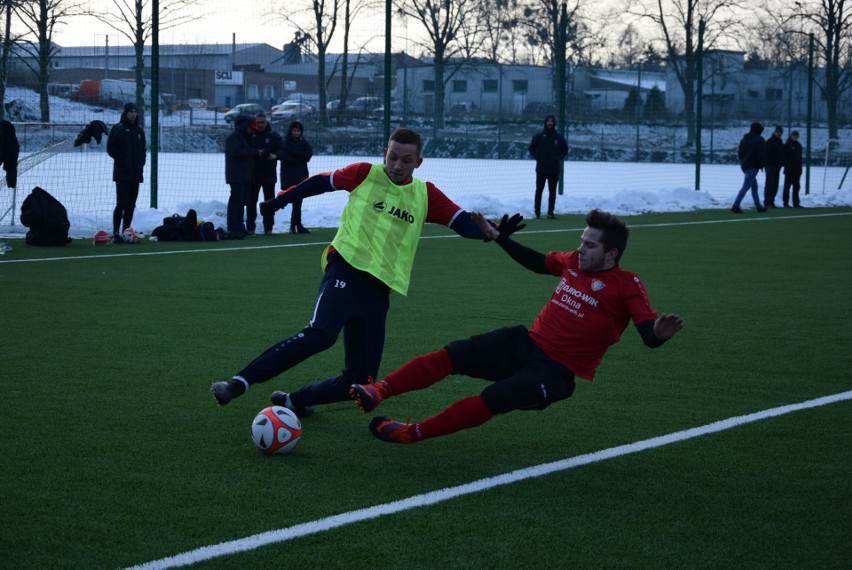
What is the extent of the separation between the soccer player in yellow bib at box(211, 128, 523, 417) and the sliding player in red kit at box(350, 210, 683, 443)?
415 millimetres

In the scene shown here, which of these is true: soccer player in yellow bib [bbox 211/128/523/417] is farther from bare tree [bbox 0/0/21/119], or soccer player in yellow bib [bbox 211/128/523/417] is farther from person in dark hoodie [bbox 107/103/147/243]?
bare tree [bbox 0/0/21/119]

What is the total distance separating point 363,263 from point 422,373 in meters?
0.71

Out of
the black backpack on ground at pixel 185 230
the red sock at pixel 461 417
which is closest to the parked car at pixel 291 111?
the black backpack on ground at pixel 185 230

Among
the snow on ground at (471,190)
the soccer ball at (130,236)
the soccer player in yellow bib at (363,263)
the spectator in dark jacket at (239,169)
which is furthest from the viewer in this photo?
the snow on ground at (471,190)

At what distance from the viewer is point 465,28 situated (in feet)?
108

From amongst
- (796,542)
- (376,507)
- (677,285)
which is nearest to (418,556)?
(376,507)

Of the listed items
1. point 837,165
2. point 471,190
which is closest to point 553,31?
point 471,190

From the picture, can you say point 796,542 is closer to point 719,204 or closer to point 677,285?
point 677,285

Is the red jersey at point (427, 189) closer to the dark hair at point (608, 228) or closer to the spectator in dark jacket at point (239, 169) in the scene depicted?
the dark hair at point (608, 228)

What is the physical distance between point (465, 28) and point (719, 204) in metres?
11.3

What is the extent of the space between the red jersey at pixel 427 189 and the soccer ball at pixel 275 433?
1.34 m

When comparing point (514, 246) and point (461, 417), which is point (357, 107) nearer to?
point (514, 246)

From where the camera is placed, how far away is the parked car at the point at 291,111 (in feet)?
69.2

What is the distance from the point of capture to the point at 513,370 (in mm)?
5098
